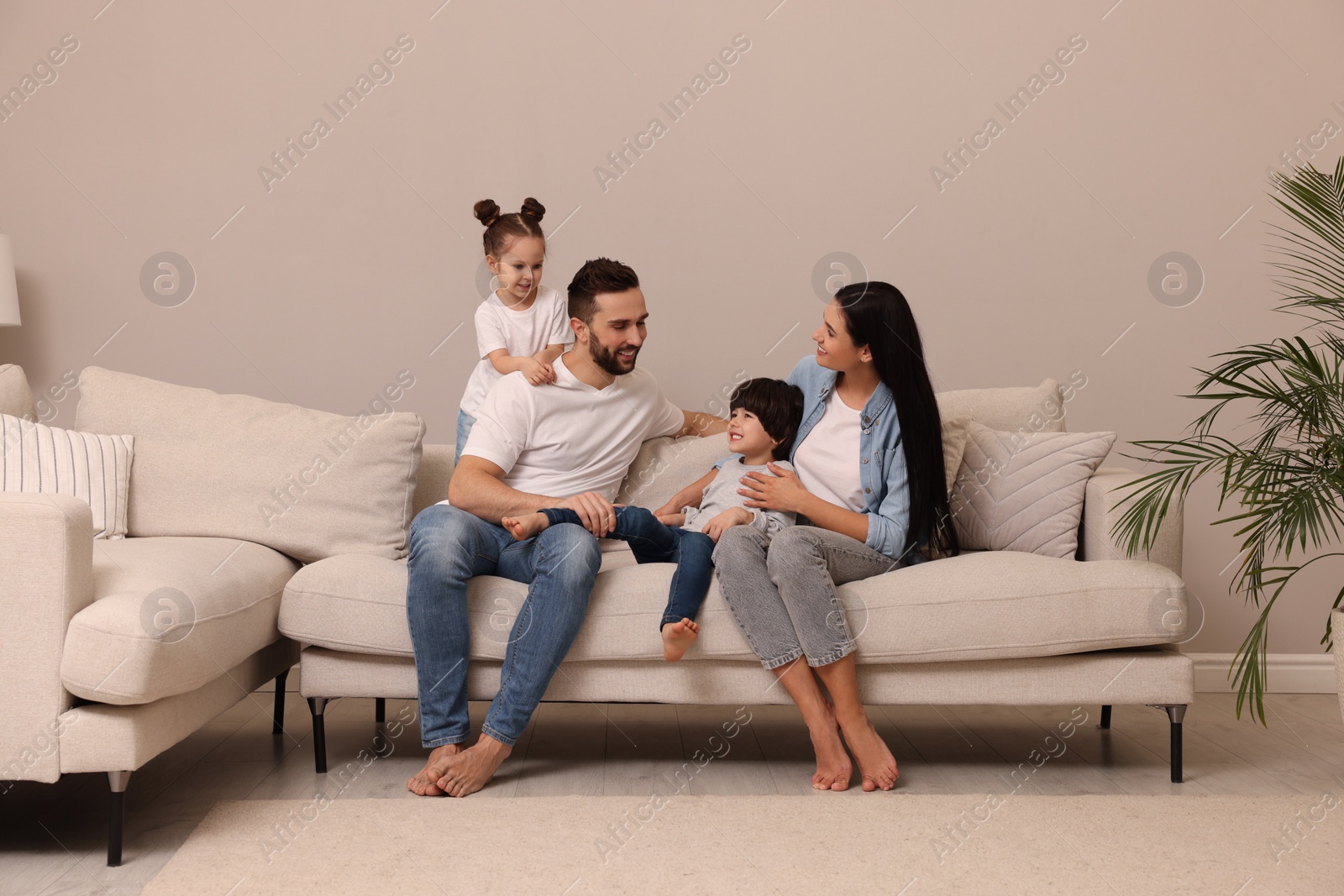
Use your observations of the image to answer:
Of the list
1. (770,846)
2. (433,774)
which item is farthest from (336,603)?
(770,846)

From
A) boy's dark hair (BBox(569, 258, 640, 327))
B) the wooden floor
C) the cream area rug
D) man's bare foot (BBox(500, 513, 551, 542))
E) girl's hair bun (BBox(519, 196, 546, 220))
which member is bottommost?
the wooden floor

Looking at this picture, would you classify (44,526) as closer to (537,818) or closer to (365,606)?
(365,606)

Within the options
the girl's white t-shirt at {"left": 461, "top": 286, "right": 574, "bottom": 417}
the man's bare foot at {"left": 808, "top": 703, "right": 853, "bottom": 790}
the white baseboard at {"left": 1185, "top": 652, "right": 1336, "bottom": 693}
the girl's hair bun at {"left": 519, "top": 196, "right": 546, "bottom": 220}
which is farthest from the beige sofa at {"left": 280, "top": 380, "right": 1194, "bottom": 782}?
the white baseboard at {"left": 1185, "top": 652, "right": 1336, "bottom": 693}

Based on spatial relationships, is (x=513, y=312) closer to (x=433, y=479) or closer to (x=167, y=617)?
(x=433, y=479)

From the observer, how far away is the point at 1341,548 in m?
3.14

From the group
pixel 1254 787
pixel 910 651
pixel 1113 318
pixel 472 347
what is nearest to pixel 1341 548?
pixel 1113 318

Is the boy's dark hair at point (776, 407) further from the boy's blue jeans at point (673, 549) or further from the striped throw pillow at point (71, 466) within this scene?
the striped throw pillow at point (71, 466)

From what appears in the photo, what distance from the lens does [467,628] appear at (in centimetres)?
209

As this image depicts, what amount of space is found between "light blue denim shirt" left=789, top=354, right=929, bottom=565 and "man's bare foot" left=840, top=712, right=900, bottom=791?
1.28 ft

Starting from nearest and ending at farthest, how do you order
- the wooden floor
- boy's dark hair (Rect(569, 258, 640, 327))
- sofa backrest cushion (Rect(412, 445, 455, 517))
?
the wooden floor < boy's dark hair (Rect(569, 258, 640, 327)) < sofa backrest cushion (Rect(412, 445, 455, 517))

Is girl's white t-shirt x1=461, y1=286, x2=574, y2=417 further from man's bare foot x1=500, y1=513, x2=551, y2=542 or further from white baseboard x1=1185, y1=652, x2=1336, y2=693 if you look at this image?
white baseboard x1=1185, y1=652, x2=1336, y2=693

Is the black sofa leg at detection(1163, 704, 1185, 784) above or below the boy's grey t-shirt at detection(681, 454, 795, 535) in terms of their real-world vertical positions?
below

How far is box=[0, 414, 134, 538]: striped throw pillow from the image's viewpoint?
7.45 ft

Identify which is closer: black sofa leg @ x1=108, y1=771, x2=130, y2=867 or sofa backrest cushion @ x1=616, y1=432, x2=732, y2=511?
black sofa leg @ x1=108, y1=771, x2=130, y2=867
